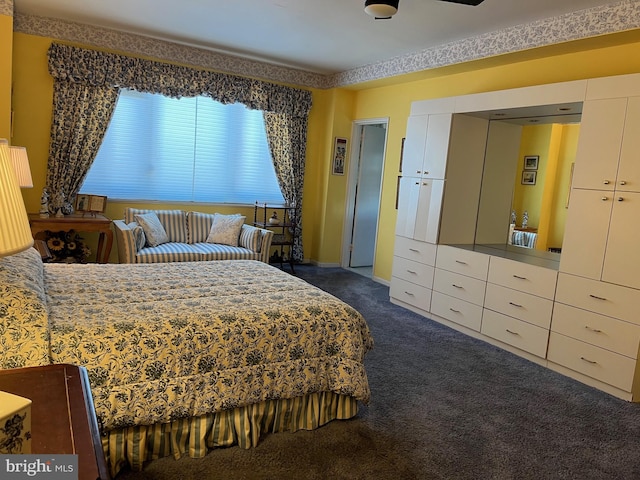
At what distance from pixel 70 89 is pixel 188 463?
14.3 ft

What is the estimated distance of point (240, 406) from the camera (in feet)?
7.41

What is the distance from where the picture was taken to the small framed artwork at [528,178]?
4395 mm

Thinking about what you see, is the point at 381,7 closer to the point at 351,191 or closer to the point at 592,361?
the point at 592,361

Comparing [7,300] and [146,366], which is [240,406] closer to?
[146,366]

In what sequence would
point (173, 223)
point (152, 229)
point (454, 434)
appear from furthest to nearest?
point (173, 223), point (152, 229), point (454, 434)

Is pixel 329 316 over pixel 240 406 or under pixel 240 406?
over

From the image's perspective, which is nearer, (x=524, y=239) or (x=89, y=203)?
(x=524, y=239)

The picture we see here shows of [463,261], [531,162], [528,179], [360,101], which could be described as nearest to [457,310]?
[463,261]

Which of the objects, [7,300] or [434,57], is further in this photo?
[434,57]

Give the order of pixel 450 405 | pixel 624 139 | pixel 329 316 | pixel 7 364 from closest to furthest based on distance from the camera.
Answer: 1. pixel 7 364
2. pixel 329 316
3. pixel 450 405
4. pixel 624 139

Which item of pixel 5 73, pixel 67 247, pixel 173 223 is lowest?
pixel 67 247

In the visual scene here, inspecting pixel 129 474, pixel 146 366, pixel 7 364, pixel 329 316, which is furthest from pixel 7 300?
pixel 329 316

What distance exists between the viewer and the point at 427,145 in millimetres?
4684

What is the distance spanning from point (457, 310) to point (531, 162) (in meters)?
1.57
